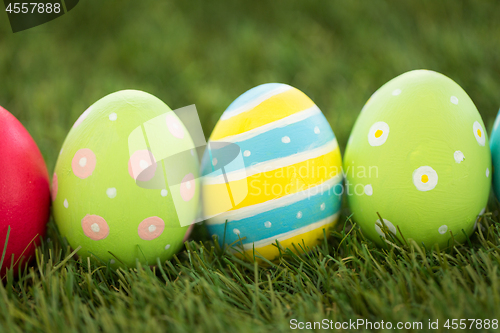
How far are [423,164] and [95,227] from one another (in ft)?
2.90

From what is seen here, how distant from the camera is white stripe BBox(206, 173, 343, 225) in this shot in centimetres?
104

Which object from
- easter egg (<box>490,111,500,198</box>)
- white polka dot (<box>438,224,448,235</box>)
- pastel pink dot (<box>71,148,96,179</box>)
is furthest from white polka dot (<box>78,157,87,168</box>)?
easter egg (<box>490,111,500,198</box>)

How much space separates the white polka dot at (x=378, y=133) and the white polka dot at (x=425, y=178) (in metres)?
0.12

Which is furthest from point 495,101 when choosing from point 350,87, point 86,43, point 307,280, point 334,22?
point 86,43

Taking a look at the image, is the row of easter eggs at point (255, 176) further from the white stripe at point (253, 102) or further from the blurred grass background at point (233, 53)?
the blurred grass background at point (233, 53)

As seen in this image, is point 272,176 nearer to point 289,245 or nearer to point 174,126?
point 289,245

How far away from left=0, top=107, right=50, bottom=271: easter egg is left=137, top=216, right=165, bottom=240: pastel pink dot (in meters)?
0.31

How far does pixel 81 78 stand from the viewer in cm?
262

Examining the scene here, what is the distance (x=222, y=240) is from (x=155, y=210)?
242 millimetres

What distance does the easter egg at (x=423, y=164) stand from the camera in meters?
1.00

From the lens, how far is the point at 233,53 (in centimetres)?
274

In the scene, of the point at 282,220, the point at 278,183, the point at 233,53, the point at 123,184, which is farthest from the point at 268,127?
the point at 233,53

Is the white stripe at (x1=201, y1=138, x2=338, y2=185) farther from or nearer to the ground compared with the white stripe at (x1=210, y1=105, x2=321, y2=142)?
nearer to the ground

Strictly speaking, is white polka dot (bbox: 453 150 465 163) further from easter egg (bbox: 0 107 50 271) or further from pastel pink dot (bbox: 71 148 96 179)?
easter egg (bbox: 0 107 50 271)
